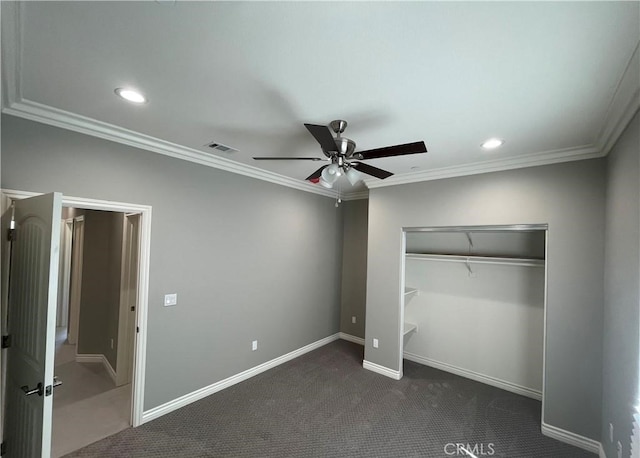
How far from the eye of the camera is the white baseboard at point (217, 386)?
2.72 meters

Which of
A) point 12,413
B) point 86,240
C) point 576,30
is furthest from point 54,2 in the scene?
point 86,240

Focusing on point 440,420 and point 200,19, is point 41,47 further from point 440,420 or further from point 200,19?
point 440,420

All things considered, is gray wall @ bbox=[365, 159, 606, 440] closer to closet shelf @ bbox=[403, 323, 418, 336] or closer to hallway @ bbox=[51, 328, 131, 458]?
closet shelf @ bbox=[403, 323, 418, 336]

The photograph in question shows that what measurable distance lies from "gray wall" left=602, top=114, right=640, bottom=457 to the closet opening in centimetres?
64

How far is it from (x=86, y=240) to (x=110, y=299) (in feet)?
3.29

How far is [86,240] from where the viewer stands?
4102mm

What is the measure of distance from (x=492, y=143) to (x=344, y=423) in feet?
9.87

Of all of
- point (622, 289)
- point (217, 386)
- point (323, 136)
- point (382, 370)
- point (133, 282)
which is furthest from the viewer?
point (382, 370)

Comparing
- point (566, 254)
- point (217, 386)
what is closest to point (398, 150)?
point (566, 254)

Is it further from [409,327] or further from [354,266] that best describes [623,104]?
[354,266]

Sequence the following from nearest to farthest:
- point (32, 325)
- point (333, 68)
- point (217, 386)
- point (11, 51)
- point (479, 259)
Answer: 1. point (11, 51)
2. point (333, 68)
3. point (32, 325)
4. point (217, 386)
5. point (479, 259)

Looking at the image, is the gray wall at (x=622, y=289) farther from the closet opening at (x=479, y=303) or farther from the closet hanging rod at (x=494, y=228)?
the closet opening at (x=479, y=303)

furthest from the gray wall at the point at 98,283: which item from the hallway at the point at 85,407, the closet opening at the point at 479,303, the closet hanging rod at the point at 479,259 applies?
the closet hanging rod at the point at 479,259

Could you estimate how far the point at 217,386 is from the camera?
10.6ft
